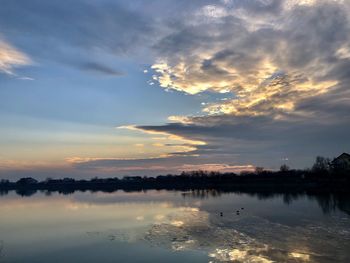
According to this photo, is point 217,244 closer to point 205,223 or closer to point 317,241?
point 317,241

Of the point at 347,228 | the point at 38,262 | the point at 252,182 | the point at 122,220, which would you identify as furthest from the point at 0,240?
the point at 252,182

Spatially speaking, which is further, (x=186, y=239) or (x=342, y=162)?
(x=342, y=162)

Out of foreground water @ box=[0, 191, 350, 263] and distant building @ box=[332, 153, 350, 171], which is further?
distant building @ box=[332, 153, 350, 171]

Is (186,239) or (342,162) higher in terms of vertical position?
(342,162)

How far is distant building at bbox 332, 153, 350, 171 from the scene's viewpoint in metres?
134

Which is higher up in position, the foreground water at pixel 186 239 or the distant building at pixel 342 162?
the distant building at pixel 342 162

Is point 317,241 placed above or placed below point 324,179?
below

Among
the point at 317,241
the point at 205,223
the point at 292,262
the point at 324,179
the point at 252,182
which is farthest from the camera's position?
the point at 252,182

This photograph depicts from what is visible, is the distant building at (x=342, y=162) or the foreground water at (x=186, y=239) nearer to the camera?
the foreground water at (x=186, y=239)

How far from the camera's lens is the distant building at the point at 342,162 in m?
134

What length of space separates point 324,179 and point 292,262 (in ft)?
351

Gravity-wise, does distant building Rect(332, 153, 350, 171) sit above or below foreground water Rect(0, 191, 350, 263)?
above

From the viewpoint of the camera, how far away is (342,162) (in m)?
140

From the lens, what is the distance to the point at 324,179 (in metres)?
123
